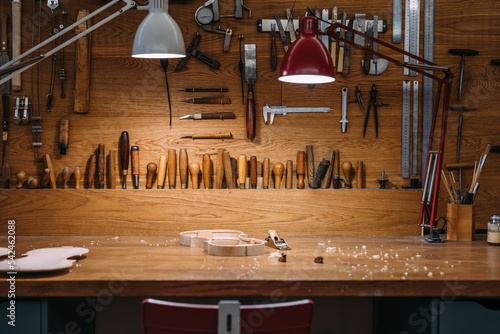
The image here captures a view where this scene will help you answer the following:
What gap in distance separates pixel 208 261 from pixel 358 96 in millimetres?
1701

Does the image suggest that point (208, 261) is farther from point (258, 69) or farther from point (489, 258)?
point (258, 69)

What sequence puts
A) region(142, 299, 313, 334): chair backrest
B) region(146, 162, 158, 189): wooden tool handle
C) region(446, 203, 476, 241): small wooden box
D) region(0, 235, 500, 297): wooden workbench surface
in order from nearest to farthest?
region(142, 299, 313, 334): chair backrest → region(0, 235, 500, 297): wooden workbench surface → region(446, 203, 476, 241): small wooden box → region(146, 162, 158, 189): wooden tool handle

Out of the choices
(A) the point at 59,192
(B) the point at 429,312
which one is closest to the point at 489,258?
(B) the point at 429,312

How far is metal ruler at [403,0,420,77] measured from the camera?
11.3 ft

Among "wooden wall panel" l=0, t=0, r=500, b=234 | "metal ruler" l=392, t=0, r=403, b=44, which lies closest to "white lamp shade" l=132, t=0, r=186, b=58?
"wooden wall panel" l=0, t=0, r=500, b=234

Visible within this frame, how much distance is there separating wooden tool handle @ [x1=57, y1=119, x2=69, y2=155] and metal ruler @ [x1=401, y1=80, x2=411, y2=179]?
227 centimetres

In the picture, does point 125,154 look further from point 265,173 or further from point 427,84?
point 427,84

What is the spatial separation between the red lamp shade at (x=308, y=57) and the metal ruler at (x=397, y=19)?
1088 mm

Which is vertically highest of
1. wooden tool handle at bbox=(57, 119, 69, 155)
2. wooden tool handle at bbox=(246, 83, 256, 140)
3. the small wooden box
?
wooden tool handle at bbox=(246, 83, 256, 140)

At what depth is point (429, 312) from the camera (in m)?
2.19

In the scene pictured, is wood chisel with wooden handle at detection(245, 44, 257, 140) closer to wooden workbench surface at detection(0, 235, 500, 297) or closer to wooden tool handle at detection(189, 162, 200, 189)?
wooden tool handle at detection(189, 162, 200, 189)

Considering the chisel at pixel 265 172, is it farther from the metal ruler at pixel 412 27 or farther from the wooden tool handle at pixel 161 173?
the metal ruler at pixel 412 27

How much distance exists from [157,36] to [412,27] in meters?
1.88

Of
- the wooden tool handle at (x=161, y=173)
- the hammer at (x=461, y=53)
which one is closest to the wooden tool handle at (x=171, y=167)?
the wooden tool handle at (x=161, y=173)
